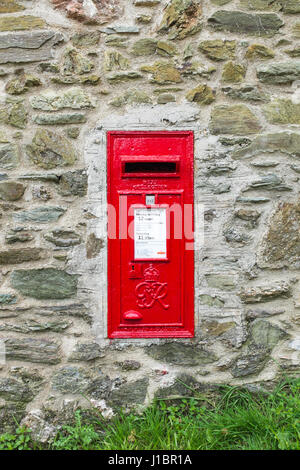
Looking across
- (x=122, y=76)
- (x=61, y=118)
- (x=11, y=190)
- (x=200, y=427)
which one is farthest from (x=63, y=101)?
(x=200, y=427)

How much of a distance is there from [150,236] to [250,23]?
140cm

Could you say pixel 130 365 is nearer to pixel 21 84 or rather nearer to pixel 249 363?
pixel 249 363

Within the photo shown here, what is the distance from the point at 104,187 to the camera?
7.49ft

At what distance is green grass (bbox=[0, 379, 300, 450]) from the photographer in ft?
6.66

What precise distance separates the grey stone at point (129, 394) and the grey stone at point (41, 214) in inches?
41.8

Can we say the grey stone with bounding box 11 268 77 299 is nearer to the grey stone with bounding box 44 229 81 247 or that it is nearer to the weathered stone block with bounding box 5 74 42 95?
the grey stone with bounding box 44 229 81 247

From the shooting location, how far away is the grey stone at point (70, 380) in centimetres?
227

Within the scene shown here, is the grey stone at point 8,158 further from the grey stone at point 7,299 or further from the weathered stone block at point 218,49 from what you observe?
the weathered stone block at point 218,49

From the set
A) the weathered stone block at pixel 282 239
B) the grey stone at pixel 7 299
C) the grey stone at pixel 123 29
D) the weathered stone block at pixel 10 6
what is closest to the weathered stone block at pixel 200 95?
the grey stone at pixel 123 29

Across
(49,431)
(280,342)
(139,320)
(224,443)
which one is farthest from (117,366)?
(280,342)

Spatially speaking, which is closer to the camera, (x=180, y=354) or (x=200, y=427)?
(x=200, y=427)

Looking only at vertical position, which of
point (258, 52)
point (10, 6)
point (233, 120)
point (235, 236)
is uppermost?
point (10, 6)

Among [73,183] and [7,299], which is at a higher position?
[73,183]

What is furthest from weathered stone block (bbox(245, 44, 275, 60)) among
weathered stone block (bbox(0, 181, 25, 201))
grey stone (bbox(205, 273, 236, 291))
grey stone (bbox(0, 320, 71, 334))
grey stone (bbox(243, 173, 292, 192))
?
grey stone (bbox(0, 320, 71, 334))
